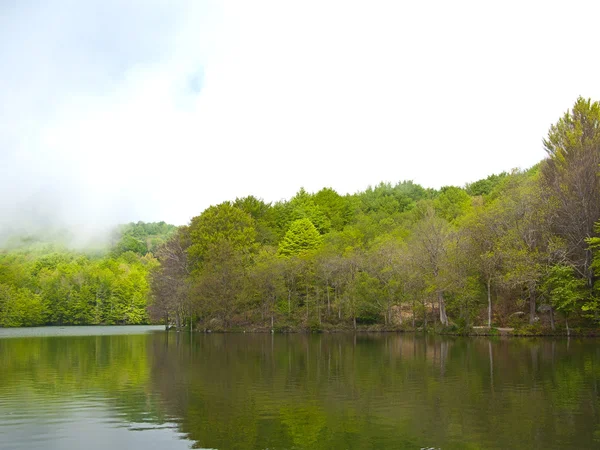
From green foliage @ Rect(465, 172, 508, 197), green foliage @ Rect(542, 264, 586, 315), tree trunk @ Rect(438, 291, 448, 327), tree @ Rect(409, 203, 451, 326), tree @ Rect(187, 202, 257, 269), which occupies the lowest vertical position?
tree trunk @ Rect(438, 291, 448, 327)

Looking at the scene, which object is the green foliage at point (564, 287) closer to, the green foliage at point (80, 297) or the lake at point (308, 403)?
the lake at point (308, 403)

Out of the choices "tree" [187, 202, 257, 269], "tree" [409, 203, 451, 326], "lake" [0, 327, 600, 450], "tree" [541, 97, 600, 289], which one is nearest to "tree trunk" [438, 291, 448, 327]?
"tree" [409, 203, 451, 326]

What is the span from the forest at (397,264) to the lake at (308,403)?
1951cm

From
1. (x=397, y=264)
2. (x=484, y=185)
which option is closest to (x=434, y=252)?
(x=397, y=264)

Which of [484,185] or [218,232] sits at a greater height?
[484,185]

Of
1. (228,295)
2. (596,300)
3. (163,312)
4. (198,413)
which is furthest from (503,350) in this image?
(163,312)

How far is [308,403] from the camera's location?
724 inches

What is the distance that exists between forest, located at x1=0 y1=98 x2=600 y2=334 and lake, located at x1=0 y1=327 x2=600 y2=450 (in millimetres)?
19515

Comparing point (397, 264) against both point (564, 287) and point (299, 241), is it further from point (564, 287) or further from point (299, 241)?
point (299, 241)

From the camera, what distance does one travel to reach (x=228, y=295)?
74812 mm

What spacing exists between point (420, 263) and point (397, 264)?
389cm

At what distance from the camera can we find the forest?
160ft

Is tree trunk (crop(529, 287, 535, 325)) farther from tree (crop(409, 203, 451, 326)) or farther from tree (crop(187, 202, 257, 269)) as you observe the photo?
tree (crop(187, 202, 257, 269))

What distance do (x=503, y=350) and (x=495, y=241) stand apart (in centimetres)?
1701
